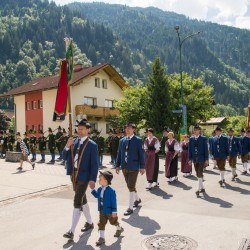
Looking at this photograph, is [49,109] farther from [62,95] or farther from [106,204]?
[106,204]

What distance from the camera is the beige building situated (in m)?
42.1

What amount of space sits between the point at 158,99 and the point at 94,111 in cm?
1031

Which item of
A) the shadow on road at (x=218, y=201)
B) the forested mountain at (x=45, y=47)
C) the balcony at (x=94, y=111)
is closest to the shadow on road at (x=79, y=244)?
the shadow on road at (x=218, y=201)

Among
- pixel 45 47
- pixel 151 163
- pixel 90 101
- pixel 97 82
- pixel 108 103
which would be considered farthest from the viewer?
pixel 45 47

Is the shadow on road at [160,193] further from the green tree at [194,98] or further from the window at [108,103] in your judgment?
the window at [108,103]

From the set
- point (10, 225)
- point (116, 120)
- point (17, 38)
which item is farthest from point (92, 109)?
point (17, 38)

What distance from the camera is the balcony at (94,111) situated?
40781mm

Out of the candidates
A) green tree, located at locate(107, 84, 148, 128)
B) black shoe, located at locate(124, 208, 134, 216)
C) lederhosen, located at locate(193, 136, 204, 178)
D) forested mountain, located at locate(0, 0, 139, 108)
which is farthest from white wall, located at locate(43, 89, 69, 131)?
forested mountain, located at locate(0, 0, 139, 108)

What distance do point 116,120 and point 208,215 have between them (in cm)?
3236

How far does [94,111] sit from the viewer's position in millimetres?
42062

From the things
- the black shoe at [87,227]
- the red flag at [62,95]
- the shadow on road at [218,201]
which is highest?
the red flag at [62,95]

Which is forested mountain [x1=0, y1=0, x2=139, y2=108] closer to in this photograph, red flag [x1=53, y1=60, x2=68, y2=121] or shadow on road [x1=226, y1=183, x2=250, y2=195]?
shadow on road [x1=226, y1=183, x2=250, y2=195]

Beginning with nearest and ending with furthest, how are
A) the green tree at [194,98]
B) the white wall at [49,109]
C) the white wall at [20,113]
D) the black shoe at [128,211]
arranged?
the black shoe at [128,211] → the green tree at [194,98] → the white wall at [49,109] → the white wall at [20,113]

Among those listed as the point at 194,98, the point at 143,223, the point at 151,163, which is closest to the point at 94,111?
the point at 194,98
